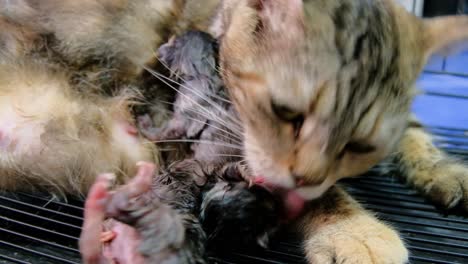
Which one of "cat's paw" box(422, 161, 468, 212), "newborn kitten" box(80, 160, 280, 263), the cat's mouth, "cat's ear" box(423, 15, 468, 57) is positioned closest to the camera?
"newborn kitten" box(80, 160, 280, 263)

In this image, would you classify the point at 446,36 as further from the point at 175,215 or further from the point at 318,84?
the point at 175,215

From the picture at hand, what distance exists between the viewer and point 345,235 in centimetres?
103

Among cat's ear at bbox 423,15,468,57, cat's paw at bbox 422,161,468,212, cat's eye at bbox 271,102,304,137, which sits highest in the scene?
cat's ear at bbox 423,15,468,57

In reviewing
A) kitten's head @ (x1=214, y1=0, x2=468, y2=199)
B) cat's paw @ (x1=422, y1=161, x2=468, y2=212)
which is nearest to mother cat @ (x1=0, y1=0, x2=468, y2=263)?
kitten's head @ (x1=214, y1=0, x2=468, y2=199)

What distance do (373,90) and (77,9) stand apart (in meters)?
0.58

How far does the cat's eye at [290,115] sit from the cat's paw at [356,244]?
210mm

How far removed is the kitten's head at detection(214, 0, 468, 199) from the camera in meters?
0.90

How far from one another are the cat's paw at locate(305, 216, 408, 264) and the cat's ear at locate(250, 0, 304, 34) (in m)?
0.35

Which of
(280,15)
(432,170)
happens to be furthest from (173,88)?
(432,170)

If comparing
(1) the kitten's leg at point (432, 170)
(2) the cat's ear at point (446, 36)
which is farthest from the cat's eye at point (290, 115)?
(1) the kitten's leg at point (432, 170)

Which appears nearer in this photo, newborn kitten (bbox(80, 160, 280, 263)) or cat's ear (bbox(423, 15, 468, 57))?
newborn kitten (bbox(80, 160, 280, 263))

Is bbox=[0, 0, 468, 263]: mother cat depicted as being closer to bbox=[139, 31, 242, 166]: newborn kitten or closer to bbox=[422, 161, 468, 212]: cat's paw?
bbox=[139, 31, 242, 166]: newborn kitten

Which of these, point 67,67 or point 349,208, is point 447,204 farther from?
point 67,67

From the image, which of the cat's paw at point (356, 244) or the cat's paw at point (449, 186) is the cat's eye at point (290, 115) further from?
the cat's paw at point (449, 186)
